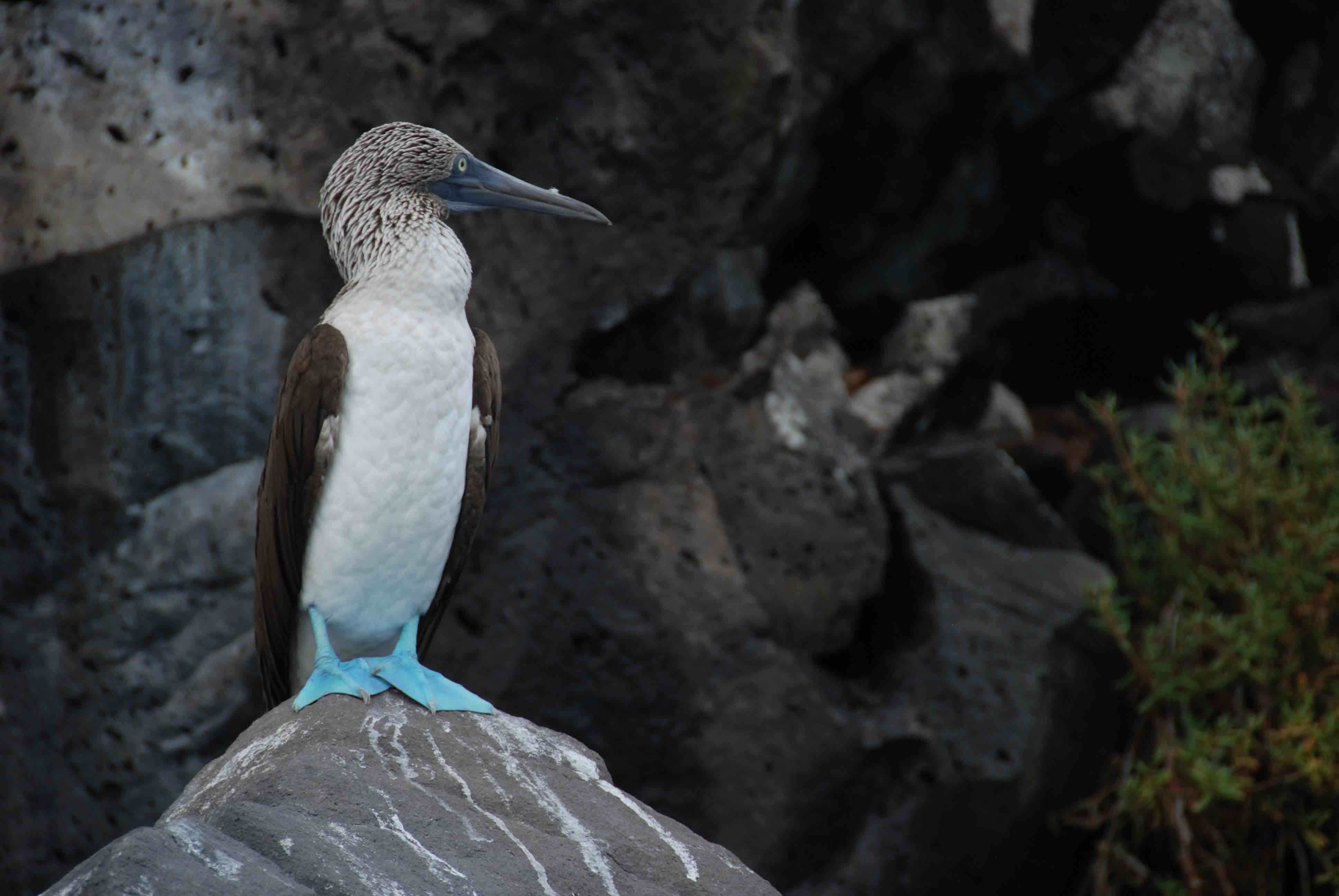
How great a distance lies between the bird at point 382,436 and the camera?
2.62 metres

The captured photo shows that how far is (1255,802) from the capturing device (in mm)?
4324

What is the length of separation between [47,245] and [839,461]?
271 centimetres

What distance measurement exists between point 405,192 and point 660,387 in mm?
1931

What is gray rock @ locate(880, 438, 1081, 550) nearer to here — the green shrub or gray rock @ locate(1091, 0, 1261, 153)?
the green shrub

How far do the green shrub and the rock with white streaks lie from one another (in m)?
2.42

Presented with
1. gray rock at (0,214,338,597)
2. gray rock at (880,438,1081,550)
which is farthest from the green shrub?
gray rock at (0,214,338,597)

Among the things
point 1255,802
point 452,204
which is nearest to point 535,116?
point 452,204

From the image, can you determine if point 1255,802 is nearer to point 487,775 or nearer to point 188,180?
point 487,775

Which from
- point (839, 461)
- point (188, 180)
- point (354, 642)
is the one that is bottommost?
point (839, 461)

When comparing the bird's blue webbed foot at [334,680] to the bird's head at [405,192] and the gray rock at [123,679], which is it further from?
the gray rock at [123,679]

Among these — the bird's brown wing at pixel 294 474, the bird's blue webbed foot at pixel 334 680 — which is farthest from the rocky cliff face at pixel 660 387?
the bird's blue webbed foot at pixel 334 680

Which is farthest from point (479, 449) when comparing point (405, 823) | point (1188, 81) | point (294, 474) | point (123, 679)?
point (1188, 81)

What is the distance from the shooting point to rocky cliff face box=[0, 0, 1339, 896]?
3.89 m

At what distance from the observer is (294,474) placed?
2723 mm
